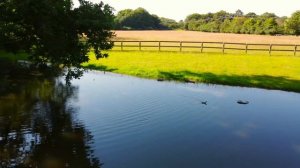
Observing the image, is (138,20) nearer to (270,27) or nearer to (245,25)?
(245,25)

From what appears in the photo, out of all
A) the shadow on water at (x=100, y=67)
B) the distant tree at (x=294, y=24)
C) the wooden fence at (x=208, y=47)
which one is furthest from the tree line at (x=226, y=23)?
the shadow on water at (x=100, y=67)

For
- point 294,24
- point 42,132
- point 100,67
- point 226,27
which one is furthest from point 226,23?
point 42,132

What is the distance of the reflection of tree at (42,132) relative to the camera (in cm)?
1230

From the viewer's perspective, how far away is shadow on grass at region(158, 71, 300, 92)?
27.1 metres

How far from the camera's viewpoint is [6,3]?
18.8 metres

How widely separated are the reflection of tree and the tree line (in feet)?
172

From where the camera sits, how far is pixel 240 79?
28969 millimetres

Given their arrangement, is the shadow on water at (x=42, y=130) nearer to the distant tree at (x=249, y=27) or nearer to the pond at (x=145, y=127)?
the pond at (x=145, y=127)

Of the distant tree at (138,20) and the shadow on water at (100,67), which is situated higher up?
the distant tree at (138,20)

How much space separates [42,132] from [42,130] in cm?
26

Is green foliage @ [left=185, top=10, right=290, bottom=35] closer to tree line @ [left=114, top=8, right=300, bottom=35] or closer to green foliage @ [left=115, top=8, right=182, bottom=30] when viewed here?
tree line @ [left=114, top=8, right=300, bottom=35]

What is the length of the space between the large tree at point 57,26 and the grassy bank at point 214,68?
10130 millimetres

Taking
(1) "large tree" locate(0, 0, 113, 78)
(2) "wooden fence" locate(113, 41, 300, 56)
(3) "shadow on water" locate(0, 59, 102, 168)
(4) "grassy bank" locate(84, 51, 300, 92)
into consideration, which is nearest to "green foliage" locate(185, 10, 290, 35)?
(2) "wooden fence" locate(113, 41, 300, 56)

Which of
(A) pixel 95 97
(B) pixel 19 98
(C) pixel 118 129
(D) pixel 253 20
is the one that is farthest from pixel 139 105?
(D) pixel 253 20
